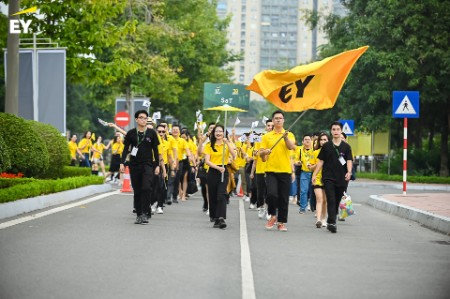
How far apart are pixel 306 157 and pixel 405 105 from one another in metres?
5.47

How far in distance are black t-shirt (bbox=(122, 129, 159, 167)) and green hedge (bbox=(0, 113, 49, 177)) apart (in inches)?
200

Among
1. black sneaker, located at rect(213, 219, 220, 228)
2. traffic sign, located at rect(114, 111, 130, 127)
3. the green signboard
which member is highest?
the green signboard

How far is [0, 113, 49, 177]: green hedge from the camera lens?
20.9 meters

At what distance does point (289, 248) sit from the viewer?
1288 centimetres

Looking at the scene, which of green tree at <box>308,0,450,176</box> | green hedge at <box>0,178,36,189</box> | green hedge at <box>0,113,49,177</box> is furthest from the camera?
green tree at <box>308,0,450,176</box>

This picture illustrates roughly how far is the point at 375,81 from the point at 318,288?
122 ft

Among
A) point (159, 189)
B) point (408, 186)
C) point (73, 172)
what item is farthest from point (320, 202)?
point (408, 186)

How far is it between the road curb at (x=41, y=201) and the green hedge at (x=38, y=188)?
0.10 m

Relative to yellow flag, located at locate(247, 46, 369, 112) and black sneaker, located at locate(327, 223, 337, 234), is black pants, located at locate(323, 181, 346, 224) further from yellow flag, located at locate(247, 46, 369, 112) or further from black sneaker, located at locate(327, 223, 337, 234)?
yellow flag, located at locate(247, 46, 369, 112)

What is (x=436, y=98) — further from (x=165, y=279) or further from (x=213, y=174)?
(x=165, y=279)

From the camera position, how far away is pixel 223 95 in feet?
153

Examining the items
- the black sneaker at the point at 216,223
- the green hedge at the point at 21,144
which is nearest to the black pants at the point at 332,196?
the black sneaker at the point at 216,223

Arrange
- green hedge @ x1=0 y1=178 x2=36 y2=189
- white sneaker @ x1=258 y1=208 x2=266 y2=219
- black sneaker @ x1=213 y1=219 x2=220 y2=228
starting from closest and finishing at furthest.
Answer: black sneaker @ x1=213 y1=219 x2=220 y2=228 < green hedge @ x1=0 y1=178 x2=36 y2=189 < white sneaker @ x1=258 y1=208 x2=266 y2=219

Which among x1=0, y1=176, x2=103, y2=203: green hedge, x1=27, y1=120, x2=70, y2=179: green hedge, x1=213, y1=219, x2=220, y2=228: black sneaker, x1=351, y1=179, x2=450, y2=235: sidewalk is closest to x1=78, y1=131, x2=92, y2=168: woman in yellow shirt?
x1=27, y1=120, x2=70, y2=179: green hedge
